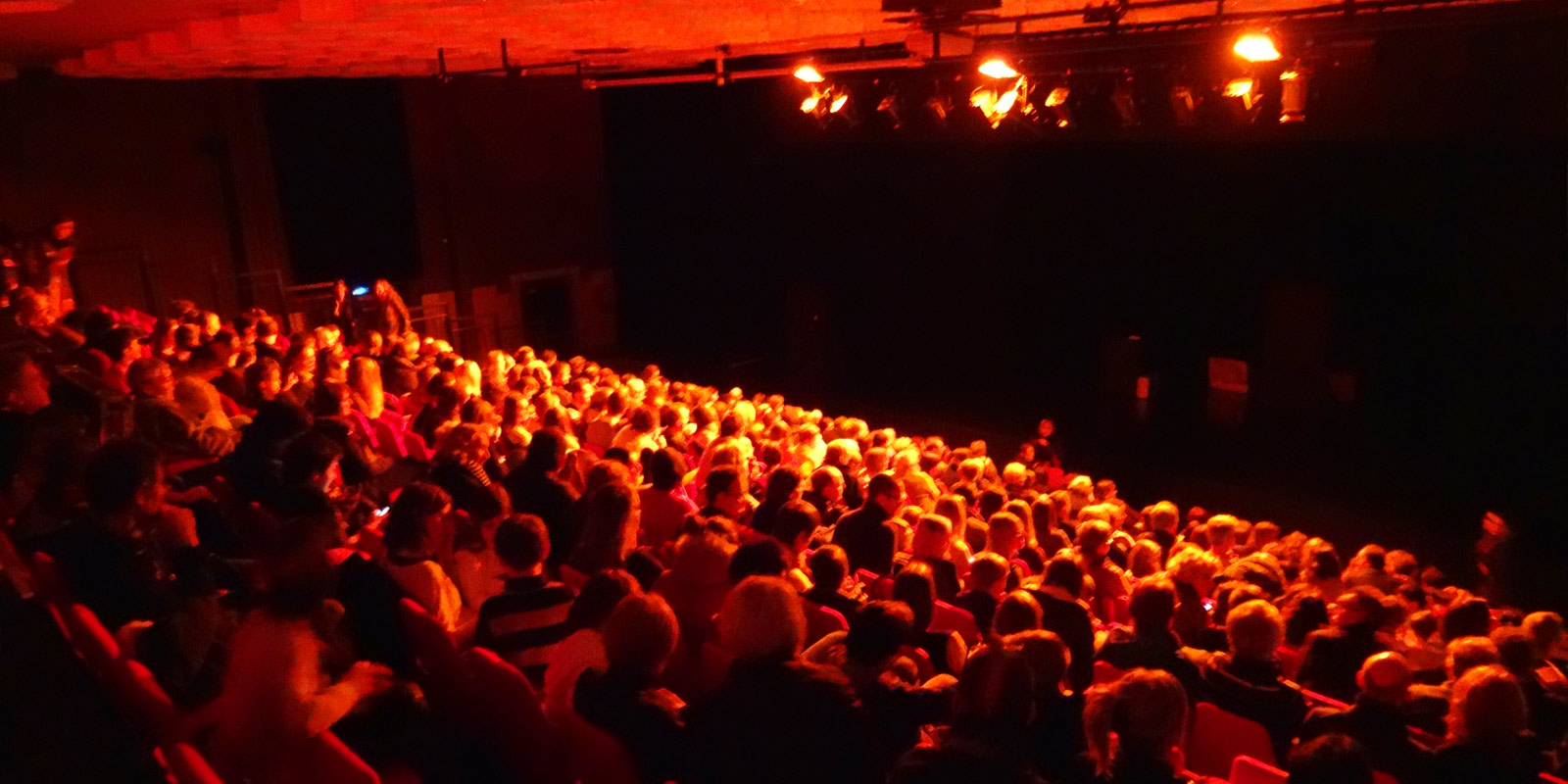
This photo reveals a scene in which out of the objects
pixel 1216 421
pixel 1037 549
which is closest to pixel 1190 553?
pixel 1037 549

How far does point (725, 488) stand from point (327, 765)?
2.39 m

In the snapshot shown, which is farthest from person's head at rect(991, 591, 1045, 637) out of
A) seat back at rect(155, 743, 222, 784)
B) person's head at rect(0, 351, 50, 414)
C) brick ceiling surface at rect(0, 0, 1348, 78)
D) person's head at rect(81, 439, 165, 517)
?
person's head at rect(0, 351, 50, 414)

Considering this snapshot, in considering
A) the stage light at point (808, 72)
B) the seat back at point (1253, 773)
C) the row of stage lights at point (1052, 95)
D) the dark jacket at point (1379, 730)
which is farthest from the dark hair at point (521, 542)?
the stage light at point (808, 72)

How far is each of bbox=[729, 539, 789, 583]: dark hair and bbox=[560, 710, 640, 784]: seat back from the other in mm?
880

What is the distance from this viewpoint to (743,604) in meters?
2.46

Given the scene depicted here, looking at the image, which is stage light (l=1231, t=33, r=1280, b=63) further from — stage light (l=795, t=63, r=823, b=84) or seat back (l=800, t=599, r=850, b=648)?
seat back (l=800, t=599, r=850, b=648)

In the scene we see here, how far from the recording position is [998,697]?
230cm

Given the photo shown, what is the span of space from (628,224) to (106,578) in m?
13.2

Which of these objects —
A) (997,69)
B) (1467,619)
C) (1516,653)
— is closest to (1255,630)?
(1516,653)

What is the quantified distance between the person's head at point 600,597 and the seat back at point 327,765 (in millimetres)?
732

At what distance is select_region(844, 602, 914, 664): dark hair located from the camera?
2.73 metres

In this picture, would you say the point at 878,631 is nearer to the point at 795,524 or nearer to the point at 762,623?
the point at 762,623

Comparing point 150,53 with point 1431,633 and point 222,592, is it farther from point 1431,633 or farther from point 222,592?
point 1431,633

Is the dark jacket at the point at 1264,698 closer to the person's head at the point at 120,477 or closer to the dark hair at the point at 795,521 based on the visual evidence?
the dark hair at the point at 795,521
